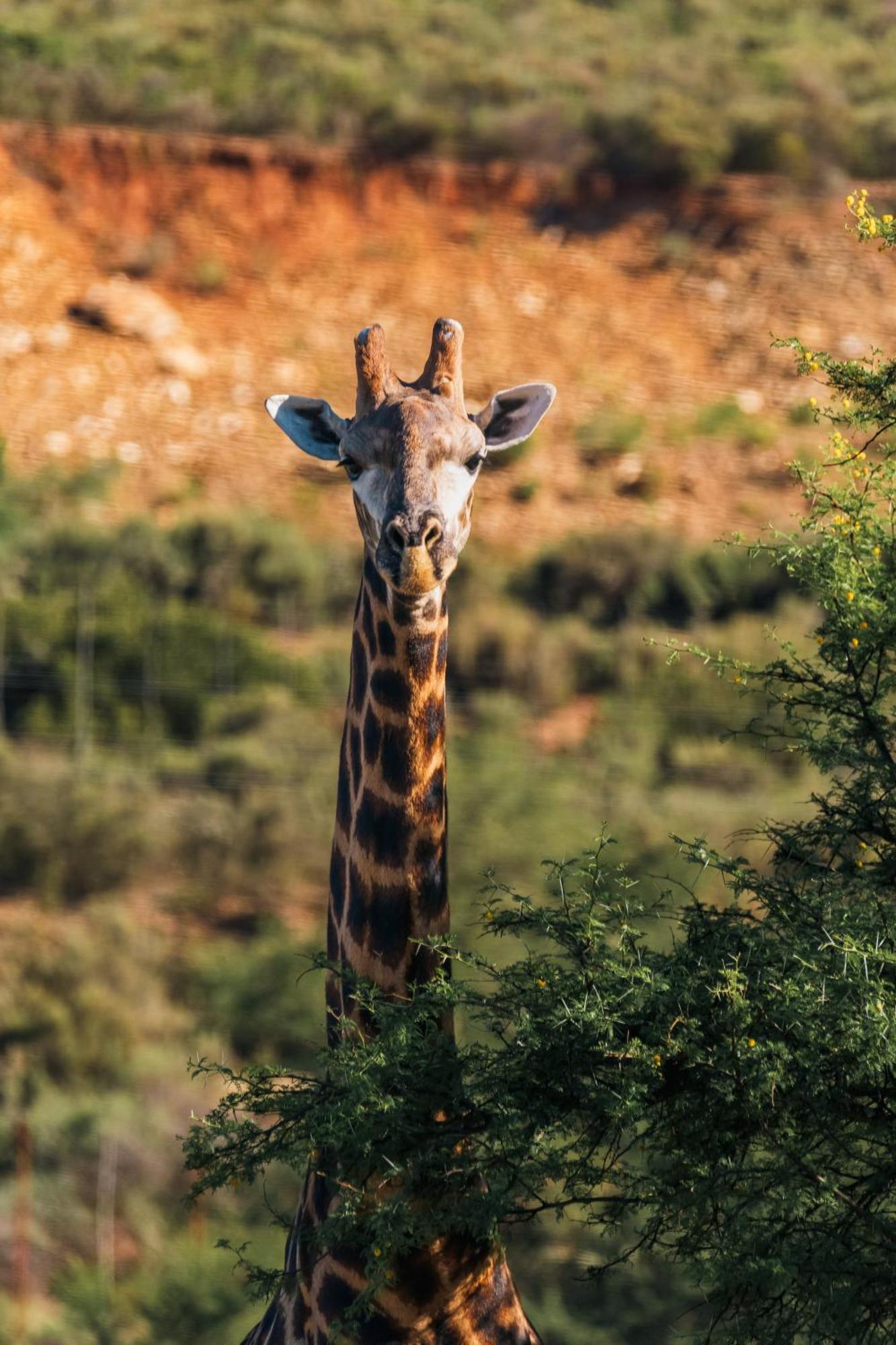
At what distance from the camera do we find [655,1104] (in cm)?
585

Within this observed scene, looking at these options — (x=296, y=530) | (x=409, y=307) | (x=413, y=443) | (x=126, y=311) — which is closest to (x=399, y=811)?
(x=413, y=443)

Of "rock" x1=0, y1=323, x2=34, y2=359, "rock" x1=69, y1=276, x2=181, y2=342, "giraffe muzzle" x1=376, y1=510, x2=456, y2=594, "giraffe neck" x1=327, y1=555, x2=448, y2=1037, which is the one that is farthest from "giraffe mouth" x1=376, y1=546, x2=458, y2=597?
"rock" x1=69, y1=276, x2=181, y2=342

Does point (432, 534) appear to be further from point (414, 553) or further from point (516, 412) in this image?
point (516, 412)

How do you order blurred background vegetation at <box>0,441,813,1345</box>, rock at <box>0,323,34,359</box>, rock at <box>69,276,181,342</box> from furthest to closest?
1. rock at <box>69,276,181,342</box>
2. rock at <box>0,323,34,359</box>
3. blurred background vegetation at <box>0,441,813,1345</box>

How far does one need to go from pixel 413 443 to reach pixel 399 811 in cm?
109

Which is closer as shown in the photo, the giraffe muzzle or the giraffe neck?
the giraffe muzzle

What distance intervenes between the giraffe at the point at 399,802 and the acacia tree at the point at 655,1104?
167 millimetres

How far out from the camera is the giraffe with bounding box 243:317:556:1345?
5.73m

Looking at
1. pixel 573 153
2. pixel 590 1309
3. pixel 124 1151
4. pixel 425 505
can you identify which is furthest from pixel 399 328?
pixel 425 505

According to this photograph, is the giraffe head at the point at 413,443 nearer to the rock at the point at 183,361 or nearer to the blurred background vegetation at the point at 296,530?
the blurred background vegetation at the point at 296,530

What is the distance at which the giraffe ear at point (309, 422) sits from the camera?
21.3 ft

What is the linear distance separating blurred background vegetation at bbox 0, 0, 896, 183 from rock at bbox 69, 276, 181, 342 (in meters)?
3.78

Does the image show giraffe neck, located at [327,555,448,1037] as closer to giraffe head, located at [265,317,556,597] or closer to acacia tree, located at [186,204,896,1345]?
acacia tree, located at [186,204,896,1345]

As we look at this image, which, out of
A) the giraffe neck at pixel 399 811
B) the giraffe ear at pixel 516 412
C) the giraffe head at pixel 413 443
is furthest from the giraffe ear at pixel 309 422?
the giraffe neck at pixel 399 811
